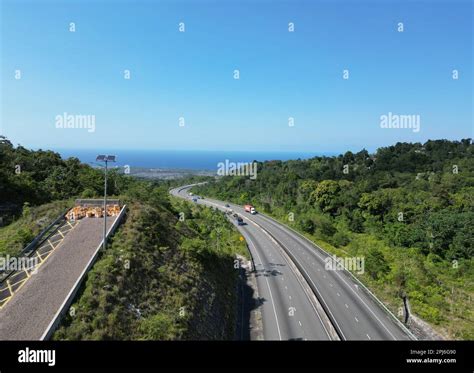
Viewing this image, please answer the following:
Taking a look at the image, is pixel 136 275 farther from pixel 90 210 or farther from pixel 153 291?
pixel 90 210

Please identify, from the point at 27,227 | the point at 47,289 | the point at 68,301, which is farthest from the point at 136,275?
the point at 27,227

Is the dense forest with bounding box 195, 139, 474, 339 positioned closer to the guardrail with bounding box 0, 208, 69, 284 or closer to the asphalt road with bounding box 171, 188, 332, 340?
the asphalt road with bounding box 171, 188, 332, 340

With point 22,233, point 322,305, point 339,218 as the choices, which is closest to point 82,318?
point 22,233

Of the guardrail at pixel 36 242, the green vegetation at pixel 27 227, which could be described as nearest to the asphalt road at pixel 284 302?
the guardrail at pixel 36 242

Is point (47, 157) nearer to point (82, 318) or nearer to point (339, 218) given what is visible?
point (82, 318)

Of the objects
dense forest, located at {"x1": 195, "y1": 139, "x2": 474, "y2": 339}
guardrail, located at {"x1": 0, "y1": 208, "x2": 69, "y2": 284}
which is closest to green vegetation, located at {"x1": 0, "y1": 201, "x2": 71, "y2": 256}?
guardrail, located at {"x1": 0, "y1": 208, "x2": 69, "y2": 284}

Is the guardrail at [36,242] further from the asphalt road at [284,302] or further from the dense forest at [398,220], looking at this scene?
the dense forest at [398,220]
